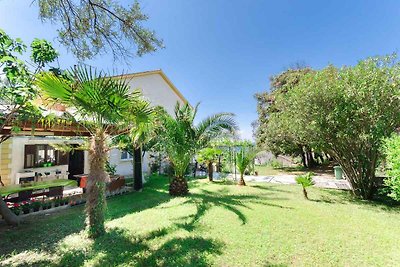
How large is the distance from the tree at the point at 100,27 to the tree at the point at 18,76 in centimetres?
94

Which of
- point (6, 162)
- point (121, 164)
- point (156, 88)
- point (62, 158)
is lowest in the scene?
point (121, 164)

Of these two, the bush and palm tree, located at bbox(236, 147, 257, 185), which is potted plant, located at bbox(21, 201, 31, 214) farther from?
Answer: the bush

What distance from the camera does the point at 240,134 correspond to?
11.2 m

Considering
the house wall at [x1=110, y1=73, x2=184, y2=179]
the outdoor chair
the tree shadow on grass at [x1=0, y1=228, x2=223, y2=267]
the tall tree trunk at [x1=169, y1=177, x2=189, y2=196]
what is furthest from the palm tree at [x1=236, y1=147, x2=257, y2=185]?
the tree shadow on grass at [x1=0, y1=228, x2=223, y2=267]

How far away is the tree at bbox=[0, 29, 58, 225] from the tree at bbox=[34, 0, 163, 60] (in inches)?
37.1

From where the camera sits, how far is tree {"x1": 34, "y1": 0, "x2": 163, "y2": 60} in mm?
5664

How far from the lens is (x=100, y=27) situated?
609 cm

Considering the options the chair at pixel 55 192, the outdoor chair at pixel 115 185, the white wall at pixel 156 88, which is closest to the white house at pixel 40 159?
the chair at pixel 55 192

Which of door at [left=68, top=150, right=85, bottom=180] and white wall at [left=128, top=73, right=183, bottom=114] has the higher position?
white wall at [left=128, top=73, right=183, bottom=114]

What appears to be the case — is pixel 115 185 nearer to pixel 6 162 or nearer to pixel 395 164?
pixel 6 162

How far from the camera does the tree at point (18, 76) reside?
5398 millimetres

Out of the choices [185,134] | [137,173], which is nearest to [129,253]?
[185,134]

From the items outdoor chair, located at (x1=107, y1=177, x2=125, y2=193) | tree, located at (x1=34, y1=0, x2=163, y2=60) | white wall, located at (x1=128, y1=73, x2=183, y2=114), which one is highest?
white wall, located at (x1=128, y1=73, x2=183, y2=114)

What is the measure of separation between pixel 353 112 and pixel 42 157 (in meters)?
19.3
